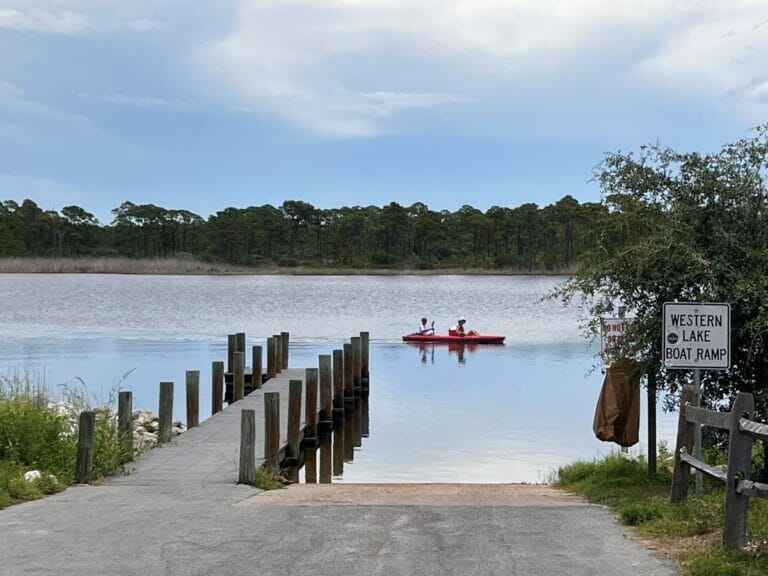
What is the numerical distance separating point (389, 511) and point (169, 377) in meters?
21.7

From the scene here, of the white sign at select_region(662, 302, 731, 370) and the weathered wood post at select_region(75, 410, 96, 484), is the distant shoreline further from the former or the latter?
the white sign at select_region(662, 302, 731, 370)

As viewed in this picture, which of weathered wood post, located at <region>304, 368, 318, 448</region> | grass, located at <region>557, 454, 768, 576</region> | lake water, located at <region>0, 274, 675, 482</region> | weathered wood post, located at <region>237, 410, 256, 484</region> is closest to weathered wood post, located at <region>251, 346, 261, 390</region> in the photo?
lake water, located at <region>0, 274, 675, 482</region>

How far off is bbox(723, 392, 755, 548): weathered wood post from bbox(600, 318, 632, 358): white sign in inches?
157

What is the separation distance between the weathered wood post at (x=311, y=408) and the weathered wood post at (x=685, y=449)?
10124 millimetres

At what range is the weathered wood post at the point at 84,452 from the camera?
35.5 ft

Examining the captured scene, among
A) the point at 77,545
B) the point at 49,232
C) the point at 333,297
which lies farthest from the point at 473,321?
the point at 49,232

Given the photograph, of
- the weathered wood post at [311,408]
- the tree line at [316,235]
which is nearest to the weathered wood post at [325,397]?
the weathered wood post at [311,408]

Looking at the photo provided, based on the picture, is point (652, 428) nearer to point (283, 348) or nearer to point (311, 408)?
point (311, 408)

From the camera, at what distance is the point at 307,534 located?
8023 mm

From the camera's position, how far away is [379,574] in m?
6.76

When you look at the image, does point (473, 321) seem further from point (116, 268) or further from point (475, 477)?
point (116, 268)

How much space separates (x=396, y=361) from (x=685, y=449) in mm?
26871

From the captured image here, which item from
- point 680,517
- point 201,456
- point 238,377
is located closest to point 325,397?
point 238,377

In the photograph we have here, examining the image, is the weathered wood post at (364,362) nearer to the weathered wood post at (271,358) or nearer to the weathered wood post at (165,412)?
the weathered wood post at (271,358)
